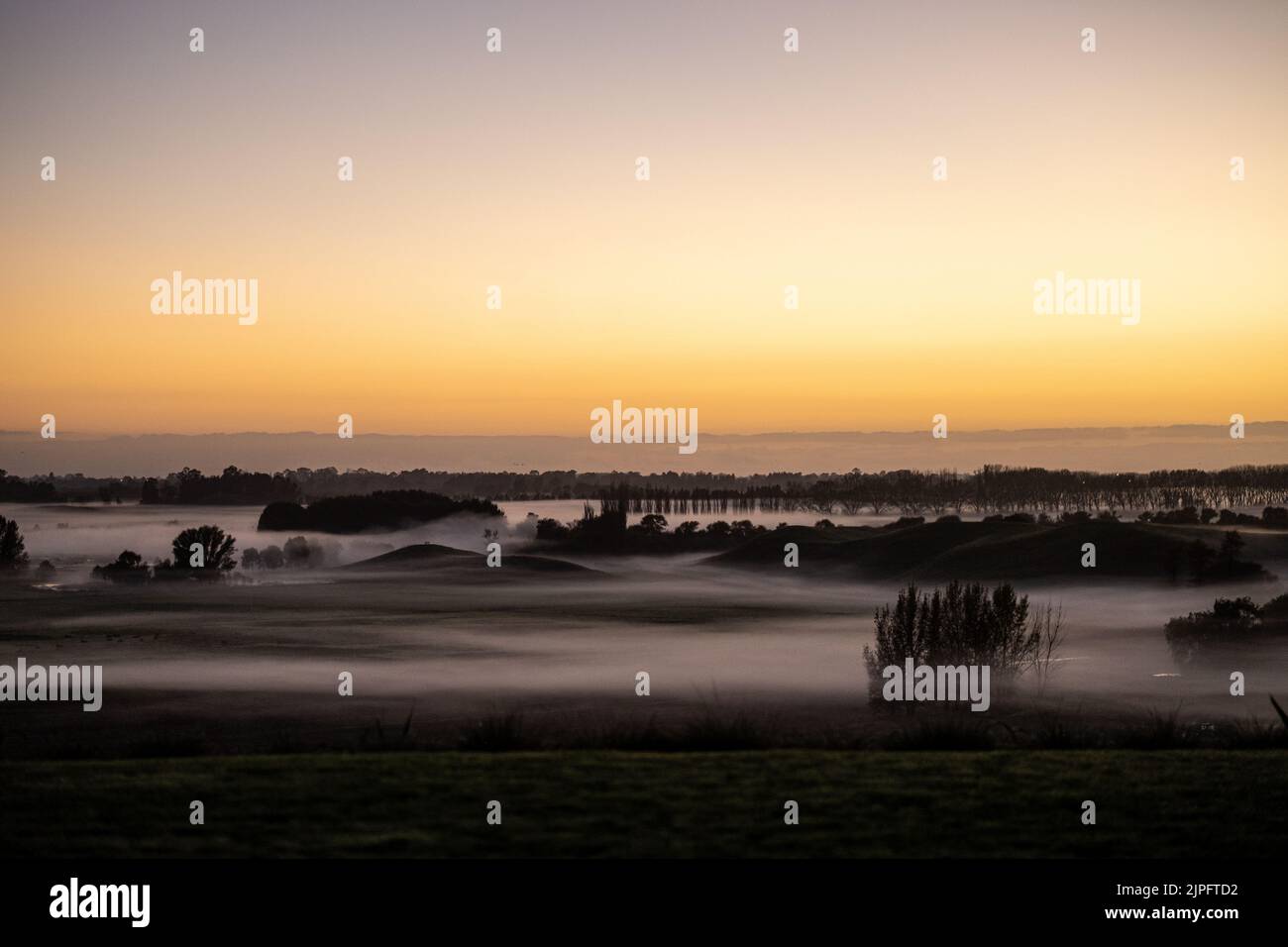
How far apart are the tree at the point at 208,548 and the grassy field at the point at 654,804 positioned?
214 ft

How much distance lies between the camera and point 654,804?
1037 centimetres

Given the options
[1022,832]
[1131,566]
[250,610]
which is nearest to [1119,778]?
[1022,832]

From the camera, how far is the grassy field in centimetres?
905

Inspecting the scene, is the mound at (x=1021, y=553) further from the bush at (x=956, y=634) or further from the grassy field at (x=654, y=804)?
the grassy field at (x=654, y=804)

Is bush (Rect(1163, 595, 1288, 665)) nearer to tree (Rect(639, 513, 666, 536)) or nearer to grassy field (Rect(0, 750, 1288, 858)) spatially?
grassy field (Rect(0, 750, 1288, 858))

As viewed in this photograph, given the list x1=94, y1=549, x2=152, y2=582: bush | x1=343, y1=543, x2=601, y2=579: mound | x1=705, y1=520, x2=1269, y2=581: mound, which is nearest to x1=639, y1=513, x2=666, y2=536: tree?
x1=343, y1=543, x2=601, y2=579: mound

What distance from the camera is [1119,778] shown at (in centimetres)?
1162

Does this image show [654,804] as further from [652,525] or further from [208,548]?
[652,525]

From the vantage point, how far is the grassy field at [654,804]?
9.05m

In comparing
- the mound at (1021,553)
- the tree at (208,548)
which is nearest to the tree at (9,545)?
the tree at (208,548)

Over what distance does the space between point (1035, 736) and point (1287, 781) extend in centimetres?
401

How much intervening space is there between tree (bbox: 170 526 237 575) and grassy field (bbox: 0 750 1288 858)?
6513 centimetres

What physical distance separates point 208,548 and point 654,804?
7669 centimetres

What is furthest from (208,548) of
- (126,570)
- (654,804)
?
(654,804)
